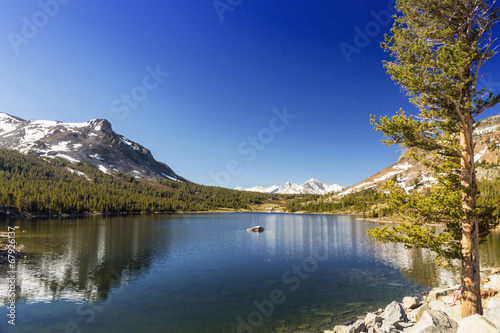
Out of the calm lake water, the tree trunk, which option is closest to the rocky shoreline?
the tree trunk

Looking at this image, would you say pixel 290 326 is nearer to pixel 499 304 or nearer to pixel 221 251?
pixel 499 304

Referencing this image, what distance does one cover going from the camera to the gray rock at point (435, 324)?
1245cm

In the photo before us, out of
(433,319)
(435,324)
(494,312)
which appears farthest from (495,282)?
(435,324)

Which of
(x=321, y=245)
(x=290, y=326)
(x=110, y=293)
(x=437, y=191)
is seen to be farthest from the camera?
(x=321, y=245)

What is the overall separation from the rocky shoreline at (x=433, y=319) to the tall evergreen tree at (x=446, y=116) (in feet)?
9.99

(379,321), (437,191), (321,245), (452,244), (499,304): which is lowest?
(321,245)

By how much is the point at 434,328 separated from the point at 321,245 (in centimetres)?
5654

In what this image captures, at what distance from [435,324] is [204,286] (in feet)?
87.2

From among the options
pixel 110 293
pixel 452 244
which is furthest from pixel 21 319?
pixel 452 244

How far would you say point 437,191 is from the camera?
696 inches

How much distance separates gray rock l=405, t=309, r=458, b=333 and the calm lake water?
35.1 ft

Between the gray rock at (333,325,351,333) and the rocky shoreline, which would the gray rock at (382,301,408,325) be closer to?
the rocky shoreline

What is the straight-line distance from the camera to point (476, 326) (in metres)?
11.5

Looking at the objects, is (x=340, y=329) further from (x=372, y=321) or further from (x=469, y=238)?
(x=469, y=238)
